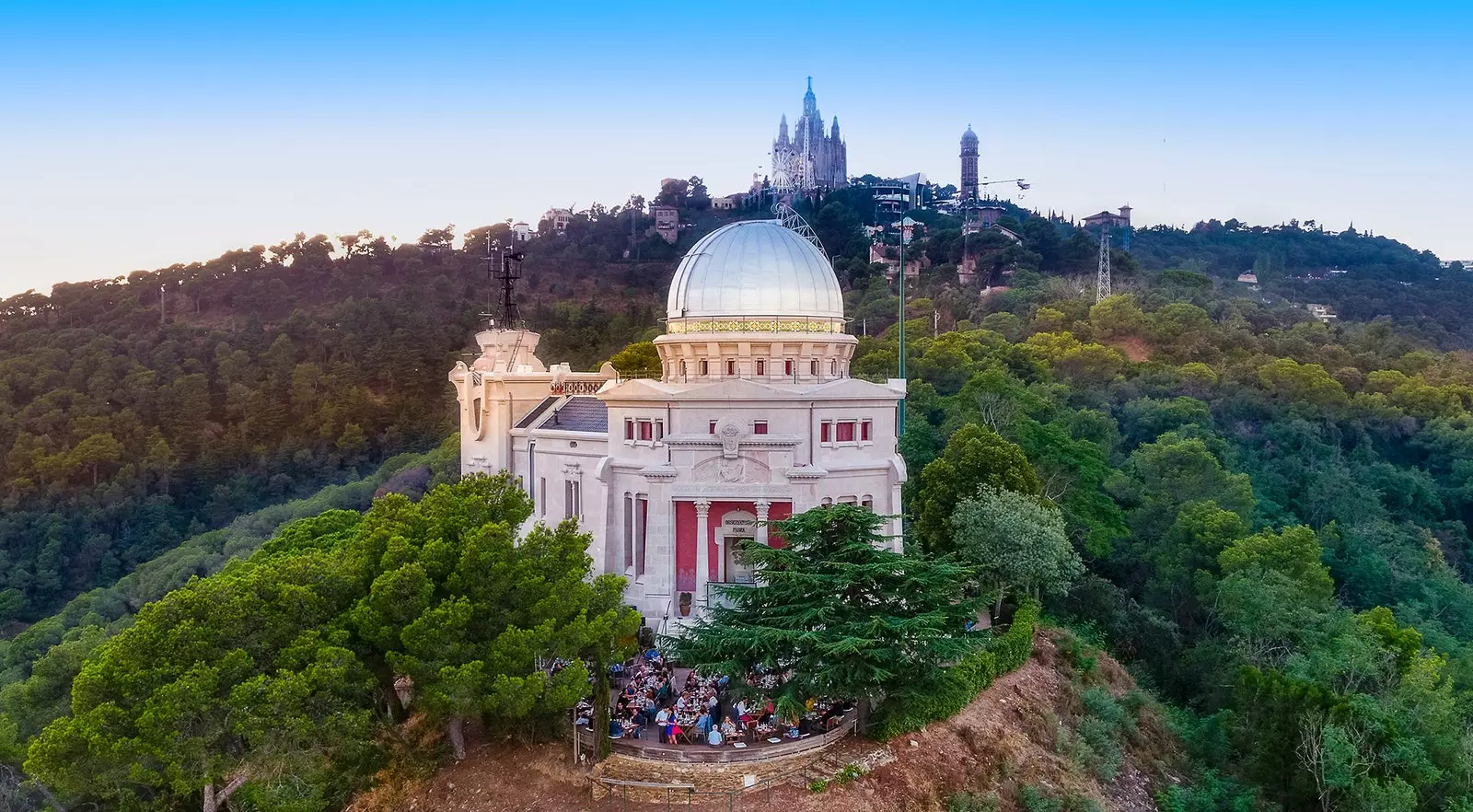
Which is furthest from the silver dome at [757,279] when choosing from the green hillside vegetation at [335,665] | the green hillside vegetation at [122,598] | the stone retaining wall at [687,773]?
the green hillside vegetation at [122,598]

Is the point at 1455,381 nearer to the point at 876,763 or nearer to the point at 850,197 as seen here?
the point at 876,763

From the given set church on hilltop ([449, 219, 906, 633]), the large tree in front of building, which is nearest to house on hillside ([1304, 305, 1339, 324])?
church on hilltop ([449, 219, 906, 633])

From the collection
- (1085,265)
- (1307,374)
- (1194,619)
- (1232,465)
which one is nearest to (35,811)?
(1194,619)

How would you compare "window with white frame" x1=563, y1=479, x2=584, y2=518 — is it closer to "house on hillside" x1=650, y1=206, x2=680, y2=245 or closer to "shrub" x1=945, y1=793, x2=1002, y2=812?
"shrub" x1=945, y1=793, x2=1002, y2=812

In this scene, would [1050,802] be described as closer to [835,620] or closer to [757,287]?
[835,620]

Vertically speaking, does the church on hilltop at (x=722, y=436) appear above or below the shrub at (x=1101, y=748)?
above

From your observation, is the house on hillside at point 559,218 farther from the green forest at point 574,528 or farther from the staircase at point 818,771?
A: the staircase at point 818,771

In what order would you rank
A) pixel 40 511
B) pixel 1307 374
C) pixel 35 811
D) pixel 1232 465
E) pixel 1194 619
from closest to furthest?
pixel 35 811, pixel 1194 619, pixel 1232 465, pixel 1307 374, pixel 40 511
